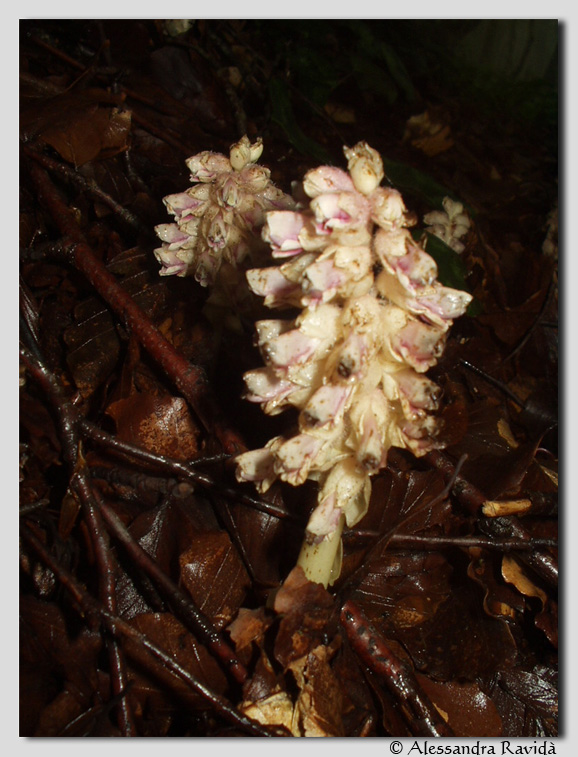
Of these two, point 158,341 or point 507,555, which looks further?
point 158,341

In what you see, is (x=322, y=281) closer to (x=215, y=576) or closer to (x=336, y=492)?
(x=336, y=492)

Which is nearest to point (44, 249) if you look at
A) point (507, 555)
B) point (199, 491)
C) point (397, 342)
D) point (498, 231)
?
point (199, 491)

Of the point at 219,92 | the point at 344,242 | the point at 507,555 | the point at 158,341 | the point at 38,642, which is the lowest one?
the point at 507,555

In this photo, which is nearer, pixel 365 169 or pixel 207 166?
pixel 365 169

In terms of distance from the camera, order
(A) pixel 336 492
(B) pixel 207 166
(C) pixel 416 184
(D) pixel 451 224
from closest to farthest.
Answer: (A) pixel 336 492 < (B) pixel 207 166 < (D) pixel 451 224 < (C) pixel 416 184

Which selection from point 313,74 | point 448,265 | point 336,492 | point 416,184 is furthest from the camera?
point 313,74

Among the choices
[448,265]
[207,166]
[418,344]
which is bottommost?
[448,265]

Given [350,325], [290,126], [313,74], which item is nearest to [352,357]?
[350,325]

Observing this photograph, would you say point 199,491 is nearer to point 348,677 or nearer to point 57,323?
point 348,677
